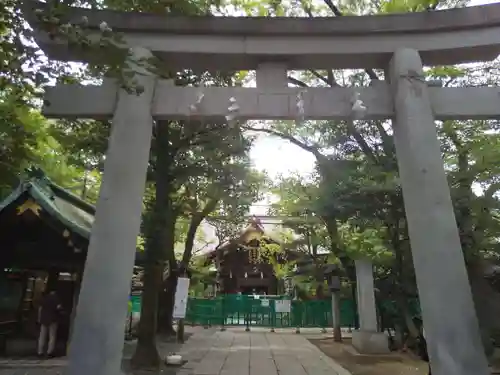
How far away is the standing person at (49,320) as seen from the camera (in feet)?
30.2

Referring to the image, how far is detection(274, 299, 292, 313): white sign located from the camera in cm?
2080

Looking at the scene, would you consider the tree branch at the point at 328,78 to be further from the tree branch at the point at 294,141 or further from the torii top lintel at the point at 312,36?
the torii top lintel at the point at 312,36

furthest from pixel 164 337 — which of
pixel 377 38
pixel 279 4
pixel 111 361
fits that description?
pixel 377 38

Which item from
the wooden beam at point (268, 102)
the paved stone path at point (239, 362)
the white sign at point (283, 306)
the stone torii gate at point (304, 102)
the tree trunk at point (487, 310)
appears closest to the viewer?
the stone torii gate at point (304, 102)

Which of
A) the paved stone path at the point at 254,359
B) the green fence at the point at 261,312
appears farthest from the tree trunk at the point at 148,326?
the green fence at the point at 261,312

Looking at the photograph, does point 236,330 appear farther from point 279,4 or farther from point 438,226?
point 438,226

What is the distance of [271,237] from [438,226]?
22.9 m

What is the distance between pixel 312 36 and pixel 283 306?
17.2 m

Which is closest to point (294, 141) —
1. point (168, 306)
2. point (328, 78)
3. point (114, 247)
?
point (328, 78)

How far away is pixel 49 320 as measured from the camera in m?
9.20

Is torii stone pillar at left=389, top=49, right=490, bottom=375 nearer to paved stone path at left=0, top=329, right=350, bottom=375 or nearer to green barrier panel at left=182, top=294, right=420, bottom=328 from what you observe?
paved stone path at left=0, top=329, right=350, bottom=375

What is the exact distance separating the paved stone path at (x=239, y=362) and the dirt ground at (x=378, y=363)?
1.13 feet

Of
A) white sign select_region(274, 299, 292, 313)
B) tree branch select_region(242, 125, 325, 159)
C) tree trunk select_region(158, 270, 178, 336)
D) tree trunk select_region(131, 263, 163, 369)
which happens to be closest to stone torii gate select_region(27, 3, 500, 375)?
tree trunk select_region(131, 263, 163, 369)

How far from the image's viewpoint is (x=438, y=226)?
492 centimetres
